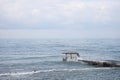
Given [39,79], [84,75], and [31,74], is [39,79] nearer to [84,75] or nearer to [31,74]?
[31,74]

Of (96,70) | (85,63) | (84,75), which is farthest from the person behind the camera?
(85,63)

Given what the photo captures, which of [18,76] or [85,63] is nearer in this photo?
[18,76]

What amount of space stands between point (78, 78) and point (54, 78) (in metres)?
4.45

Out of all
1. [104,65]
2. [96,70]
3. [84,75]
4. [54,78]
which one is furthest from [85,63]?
[54,78]

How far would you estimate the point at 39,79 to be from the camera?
49.1 meters

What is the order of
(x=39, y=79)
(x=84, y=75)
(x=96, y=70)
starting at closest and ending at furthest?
(x=39, y=79), (x=84, y=75), (x=96, y=70)

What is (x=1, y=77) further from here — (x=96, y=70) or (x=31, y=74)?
(x=96, y=70)

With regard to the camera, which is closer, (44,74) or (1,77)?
(1,77)

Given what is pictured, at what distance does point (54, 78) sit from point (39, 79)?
2832 millimetres

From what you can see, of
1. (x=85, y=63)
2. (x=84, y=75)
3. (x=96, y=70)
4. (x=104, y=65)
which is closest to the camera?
(x=84, y=75)

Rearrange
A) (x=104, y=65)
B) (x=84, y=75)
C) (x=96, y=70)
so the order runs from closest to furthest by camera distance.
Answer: (x=84, y=75)
(x=96, y=70)
(x=104, y=65)

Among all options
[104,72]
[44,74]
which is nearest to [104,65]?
[104,72]

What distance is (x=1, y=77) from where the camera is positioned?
50875 mm

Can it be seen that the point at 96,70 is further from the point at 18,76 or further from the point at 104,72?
the point at 18,76
